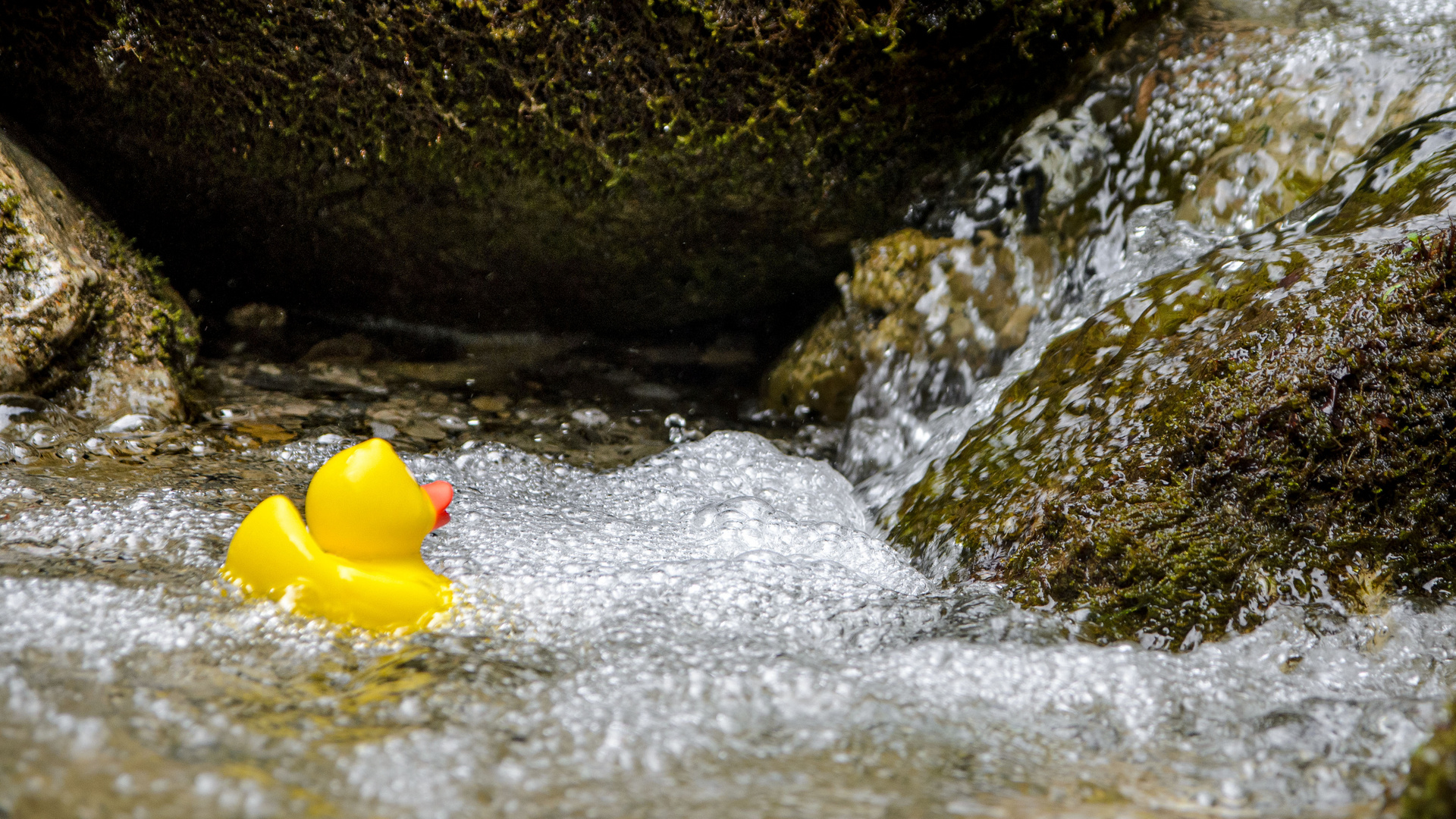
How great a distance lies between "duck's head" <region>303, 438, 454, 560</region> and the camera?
165cm

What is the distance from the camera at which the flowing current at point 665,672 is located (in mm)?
1223

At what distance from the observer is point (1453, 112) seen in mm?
2535

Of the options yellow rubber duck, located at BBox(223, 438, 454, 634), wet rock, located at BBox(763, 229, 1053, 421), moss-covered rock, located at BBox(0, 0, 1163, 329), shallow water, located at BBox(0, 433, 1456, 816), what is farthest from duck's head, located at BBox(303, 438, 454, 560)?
wet rock, located at BBox(763, 229, 1053, 421)

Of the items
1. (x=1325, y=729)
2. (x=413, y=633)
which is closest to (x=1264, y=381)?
(x=1325, y=729)

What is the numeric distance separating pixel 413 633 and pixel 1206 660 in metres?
1.68

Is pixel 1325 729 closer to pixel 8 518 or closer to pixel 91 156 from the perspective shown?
pixel 8 518

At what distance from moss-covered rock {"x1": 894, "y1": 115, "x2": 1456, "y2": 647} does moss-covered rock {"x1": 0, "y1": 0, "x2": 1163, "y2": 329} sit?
152 centimetres

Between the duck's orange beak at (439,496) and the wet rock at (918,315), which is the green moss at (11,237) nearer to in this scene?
the duck's orange beak at (439,496)

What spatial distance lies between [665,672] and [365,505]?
67 centimetres

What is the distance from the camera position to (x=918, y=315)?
3.50 metres

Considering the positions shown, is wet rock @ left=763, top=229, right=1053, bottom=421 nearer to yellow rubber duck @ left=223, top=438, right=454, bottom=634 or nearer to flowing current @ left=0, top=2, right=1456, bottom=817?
flowing current @ left=0, top=2, right=1456, bottom=817

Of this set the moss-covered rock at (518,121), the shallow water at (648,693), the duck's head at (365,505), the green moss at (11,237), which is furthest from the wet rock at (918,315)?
the green moss at (11,237)

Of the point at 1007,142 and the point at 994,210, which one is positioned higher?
the point at 1007,142

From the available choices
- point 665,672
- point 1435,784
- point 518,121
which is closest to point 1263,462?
point 1435,784
